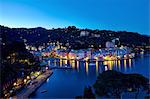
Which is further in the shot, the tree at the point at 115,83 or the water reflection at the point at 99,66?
the water reflection at the point at 99,66

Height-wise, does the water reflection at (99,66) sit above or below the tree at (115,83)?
below

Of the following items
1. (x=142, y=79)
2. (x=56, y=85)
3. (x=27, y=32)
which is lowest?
(x=56, y=85)

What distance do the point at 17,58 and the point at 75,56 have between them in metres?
16.2

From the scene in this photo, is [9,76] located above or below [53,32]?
below

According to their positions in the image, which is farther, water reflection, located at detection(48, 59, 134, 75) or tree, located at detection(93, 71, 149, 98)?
water reflection, located at detection(48, 59, 134, 75)

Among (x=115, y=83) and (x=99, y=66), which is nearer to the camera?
(x=115, y=83)

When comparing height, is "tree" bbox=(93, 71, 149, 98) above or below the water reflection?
above

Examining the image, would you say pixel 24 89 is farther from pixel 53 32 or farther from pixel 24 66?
pixel 53 32

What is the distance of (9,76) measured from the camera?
8969 millimetres

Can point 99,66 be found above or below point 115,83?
below

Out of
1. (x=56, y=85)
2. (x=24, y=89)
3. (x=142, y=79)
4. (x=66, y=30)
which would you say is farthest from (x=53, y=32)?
(x=142, y=79)

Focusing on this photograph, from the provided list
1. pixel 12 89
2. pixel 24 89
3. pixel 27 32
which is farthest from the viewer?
pixel 27 32

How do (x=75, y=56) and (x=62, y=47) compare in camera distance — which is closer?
(x=75, y=56)

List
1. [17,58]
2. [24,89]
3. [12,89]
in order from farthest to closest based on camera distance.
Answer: [17,58] → [24,89] → [12,89]
